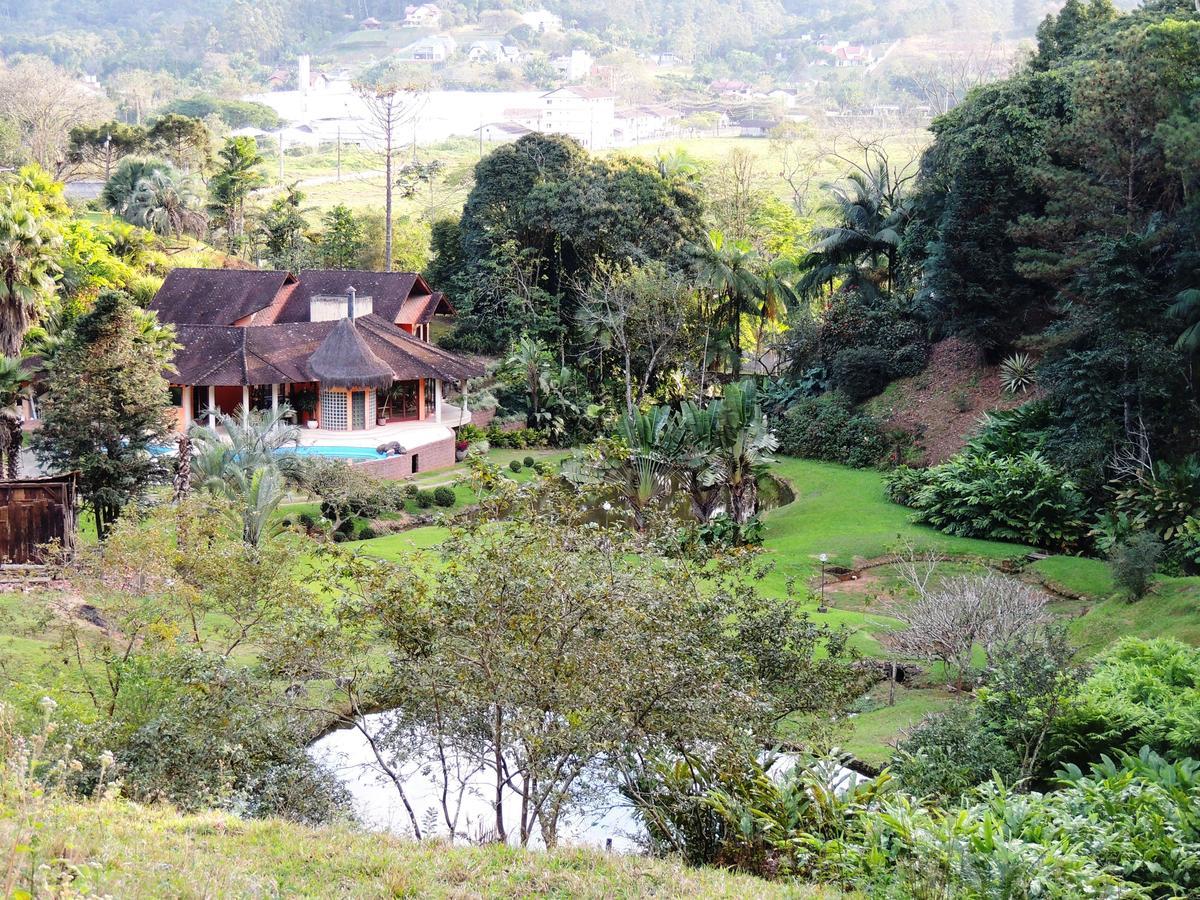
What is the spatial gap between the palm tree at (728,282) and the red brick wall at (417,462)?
918 centimetres

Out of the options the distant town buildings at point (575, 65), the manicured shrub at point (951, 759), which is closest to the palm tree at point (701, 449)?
the manicured shrub at point (951, 759)

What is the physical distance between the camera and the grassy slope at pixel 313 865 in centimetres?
742

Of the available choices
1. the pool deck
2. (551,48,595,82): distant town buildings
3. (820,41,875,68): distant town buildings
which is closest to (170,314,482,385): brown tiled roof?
the pool deck

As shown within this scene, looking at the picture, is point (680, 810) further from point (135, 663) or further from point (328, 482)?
point (328, 482)

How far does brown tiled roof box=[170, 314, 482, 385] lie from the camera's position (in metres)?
33.4

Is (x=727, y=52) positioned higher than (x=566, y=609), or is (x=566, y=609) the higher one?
(x=727, y=52)

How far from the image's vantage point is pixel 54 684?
12625 millimetres

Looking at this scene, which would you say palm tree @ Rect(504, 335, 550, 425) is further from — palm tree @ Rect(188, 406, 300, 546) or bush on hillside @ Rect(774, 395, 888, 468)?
palm tree @ Rect(188, 406, 300, 546)

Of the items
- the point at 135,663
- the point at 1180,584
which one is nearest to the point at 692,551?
the point at 135,663

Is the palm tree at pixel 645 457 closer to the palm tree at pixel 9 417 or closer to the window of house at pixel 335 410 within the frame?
the window of house at pixel 335 410

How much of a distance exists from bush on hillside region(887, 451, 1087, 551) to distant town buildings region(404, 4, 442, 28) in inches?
6566

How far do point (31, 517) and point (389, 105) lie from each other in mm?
38069

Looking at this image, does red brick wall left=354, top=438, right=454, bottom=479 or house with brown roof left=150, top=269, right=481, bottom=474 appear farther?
house with brown roof left=150, top=269, right=481, bottom=474

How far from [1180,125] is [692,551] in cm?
1469
